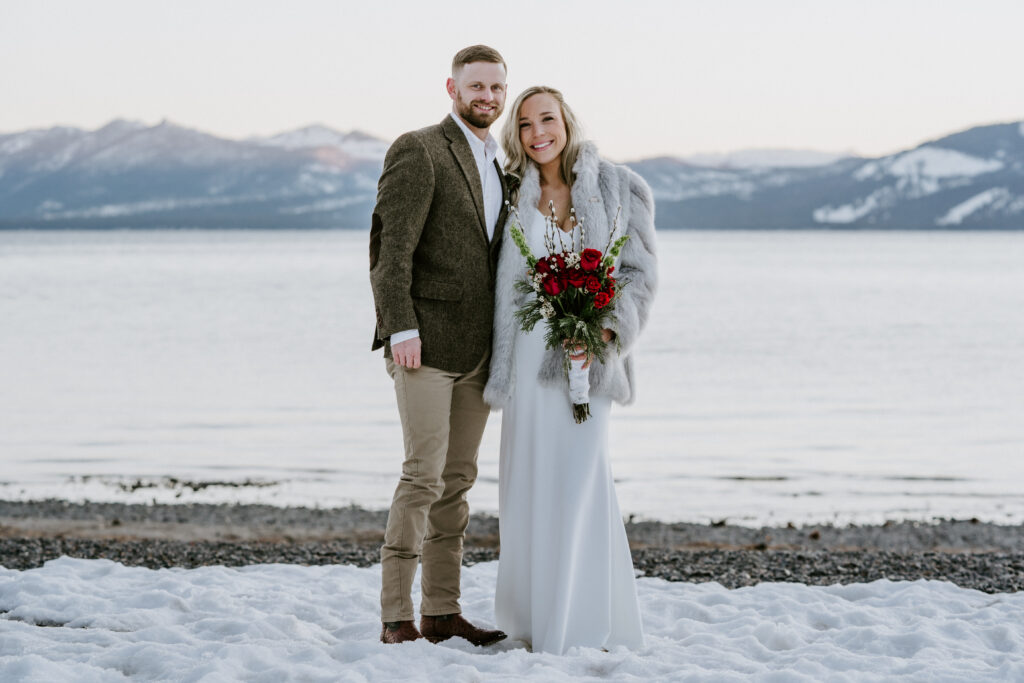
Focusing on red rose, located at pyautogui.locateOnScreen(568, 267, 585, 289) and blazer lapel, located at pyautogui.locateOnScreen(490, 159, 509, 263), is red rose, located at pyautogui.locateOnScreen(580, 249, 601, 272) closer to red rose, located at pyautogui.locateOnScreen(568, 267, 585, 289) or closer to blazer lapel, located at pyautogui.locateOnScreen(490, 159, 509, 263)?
red rose, located at pyautogui.locateOnScreen(568, 267, 585, 289)

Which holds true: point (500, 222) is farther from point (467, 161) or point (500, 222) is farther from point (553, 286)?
point (553, 286)

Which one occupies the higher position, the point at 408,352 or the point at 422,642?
the point at 408,352

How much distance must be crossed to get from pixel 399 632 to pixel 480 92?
7.02ft

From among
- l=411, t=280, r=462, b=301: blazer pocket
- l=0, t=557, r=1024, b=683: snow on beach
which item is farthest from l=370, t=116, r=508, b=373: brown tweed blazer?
l=0, t=557, r=1024, b=683: snow on beach

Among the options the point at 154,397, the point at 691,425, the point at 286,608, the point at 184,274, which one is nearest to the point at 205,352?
the point at 154,397

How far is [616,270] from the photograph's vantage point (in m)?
4.55

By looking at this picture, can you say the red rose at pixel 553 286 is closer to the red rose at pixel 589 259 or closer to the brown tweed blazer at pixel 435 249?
the red rose at pixel 589 259

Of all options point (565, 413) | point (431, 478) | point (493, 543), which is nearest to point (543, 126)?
point (565, 413)

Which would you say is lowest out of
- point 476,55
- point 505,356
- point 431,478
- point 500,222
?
point 431,478

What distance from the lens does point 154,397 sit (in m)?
17.8

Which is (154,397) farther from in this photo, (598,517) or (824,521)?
(598,517)

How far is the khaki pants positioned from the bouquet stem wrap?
1.19ft

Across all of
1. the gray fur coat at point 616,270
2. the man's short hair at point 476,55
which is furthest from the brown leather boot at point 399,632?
the man's short hair at point 476,55

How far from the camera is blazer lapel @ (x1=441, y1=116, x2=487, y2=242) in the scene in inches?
173
